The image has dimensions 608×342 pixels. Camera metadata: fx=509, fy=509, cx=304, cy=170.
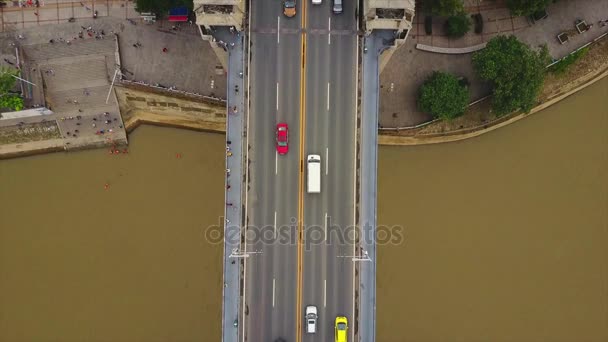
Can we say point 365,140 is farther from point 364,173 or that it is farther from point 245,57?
point 245,57

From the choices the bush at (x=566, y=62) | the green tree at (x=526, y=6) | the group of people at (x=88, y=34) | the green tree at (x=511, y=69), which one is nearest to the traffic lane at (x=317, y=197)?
the green tree at (x=511, y=69)

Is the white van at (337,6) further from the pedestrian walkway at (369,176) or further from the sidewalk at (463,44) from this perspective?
the sidewalk at (463,44)

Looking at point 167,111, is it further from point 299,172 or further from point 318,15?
point 318,15

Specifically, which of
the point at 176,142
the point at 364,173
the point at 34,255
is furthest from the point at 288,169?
the point at 34,255

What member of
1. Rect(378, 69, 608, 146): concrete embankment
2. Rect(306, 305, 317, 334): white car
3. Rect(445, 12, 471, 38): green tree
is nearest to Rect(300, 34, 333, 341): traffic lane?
Rect(306, 305, 317, 334): white car

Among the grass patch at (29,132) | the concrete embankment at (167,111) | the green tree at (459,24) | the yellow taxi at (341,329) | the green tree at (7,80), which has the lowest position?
the yellow taxi at (341,329)

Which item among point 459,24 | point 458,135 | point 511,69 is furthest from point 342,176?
point 459,24
